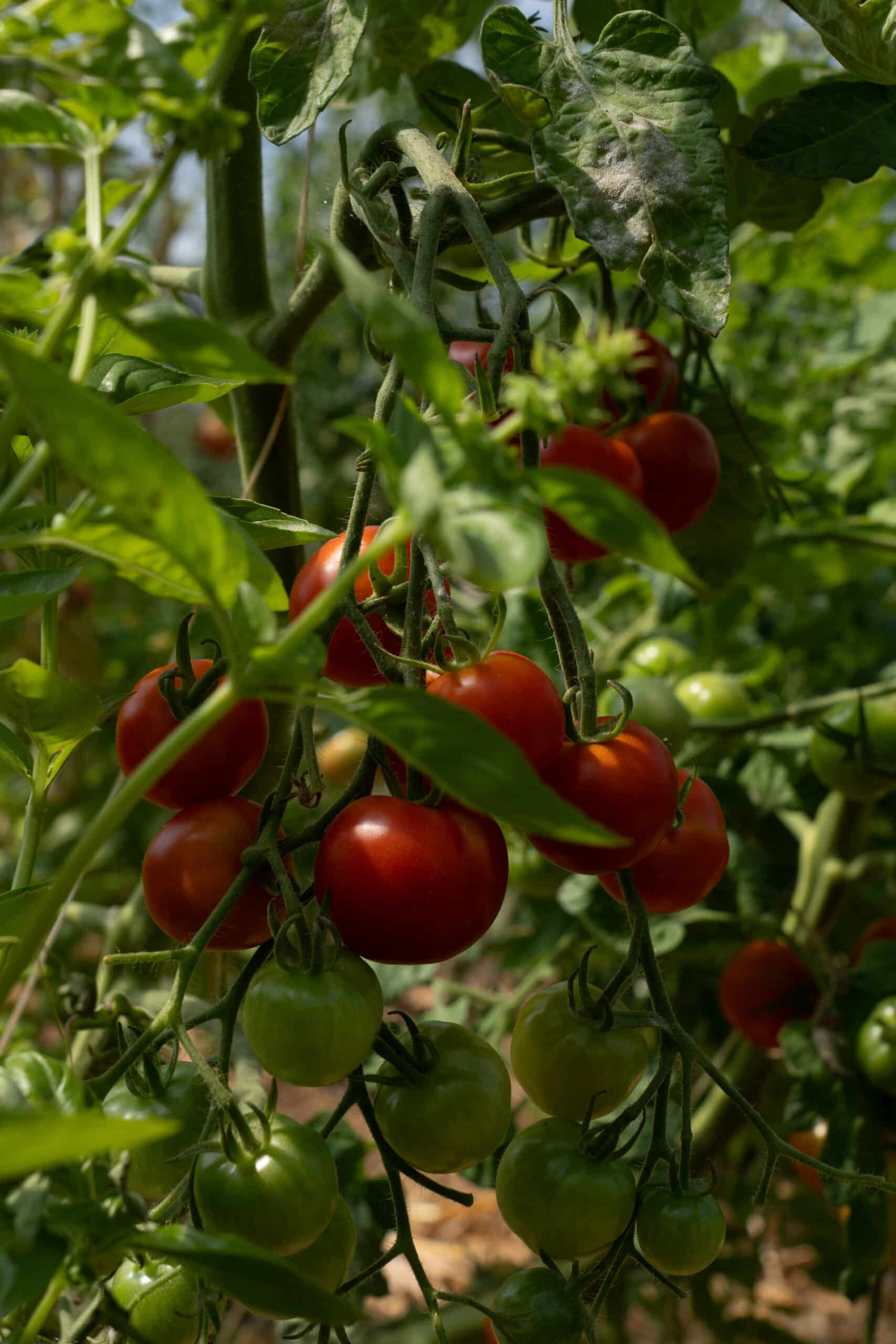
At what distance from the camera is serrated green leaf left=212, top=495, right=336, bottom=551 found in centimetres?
48

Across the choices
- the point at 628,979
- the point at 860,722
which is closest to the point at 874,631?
the point at 860,722

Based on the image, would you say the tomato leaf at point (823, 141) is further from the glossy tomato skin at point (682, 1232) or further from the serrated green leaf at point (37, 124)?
the glossy tomato skin at point (682, 1232)

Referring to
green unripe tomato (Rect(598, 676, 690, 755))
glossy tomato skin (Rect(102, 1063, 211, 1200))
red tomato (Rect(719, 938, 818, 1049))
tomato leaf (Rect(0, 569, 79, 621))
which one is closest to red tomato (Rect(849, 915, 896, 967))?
red tomato (Rect(719, 938, 818, 1049))

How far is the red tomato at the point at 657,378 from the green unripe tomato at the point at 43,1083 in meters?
0.61

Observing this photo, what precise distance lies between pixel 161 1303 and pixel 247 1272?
0.36 feet

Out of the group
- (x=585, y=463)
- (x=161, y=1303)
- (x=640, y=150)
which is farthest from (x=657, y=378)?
(x=161, y=1303)

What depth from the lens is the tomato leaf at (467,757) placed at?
0.27 meters

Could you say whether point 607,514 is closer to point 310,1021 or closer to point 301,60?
point 310,1021

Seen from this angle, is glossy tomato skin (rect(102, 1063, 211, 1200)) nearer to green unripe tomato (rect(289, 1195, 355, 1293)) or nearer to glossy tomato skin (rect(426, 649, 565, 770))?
green unripe tomato (rect(289, 1195, 355, 1293))

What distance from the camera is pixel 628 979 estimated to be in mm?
463

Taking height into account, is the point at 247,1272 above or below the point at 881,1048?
above

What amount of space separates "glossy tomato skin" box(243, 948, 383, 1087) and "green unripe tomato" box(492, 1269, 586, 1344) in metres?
0.13

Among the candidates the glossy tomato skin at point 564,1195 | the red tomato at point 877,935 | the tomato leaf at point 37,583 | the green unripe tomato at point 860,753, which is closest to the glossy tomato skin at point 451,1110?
the glossy tomato skin at point 564,1195

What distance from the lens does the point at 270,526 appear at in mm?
483
